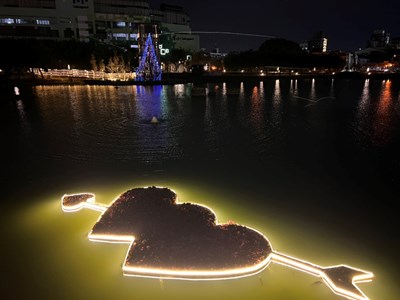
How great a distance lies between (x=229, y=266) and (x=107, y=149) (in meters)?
7.21

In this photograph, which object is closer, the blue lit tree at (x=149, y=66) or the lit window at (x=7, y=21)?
the blue lit tree at (x=149, y=66)

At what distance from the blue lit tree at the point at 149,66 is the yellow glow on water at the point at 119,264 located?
33.8m

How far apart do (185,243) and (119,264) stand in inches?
43.4

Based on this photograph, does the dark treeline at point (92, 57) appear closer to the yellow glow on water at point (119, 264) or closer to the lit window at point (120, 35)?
the lit window at point (120, 35)

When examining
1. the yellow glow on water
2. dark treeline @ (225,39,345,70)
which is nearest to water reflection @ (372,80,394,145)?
the yellow glow on water

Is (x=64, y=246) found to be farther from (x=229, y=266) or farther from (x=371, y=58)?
(x=371, y=58)

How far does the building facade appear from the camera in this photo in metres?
69.3

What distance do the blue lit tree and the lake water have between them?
24037mm

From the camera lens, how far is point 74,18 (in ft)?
250

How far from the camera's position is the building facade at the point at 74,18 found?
6931 cm

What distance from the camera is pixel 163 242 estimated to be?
523 cm

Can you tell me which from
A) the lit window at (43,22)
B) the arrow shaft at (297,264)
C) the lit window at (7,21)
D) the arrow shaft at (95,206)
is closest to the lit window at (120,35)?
the lit window at (43,22)

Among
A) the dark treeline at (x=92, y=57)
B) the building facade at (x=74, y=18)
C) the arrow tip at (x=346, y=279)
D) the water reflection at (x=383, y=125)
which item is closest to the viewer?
the arrow tip at (x=346, y=279)

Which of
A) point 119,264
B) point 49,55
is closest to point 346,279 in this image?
point 119,264
